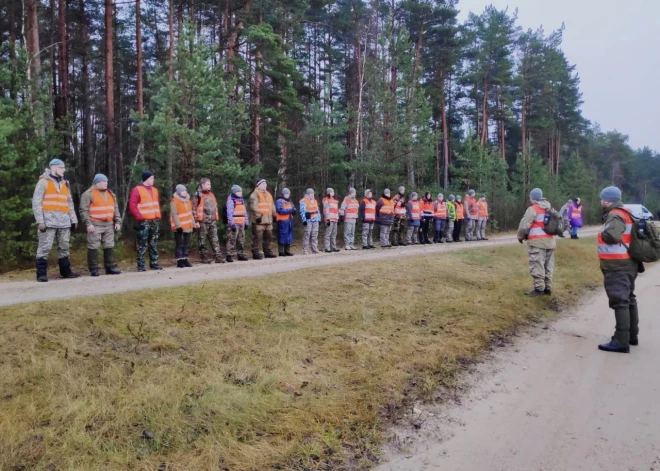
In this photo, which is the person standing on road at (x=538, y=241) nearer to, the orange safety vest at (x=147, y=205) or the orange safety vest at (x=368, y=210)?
A: the orange safety vest at (x=368, y=210)

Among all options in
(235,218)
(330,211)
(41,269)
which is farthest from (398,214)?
(41,269)

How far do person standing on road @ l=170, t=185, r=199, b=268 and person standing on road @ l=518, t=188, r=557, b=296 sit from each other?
24.6 ft

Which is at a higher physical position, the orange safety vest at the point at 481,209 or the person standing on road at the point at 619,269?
the orange safety vest at the point at 481,209

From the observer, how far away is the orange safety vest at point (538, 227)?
9.08 m

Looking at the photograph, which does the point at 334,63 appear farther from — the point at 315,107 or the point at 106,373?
the point at 106,373

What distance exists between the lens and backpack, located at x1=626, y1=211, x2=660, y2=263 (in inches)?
254

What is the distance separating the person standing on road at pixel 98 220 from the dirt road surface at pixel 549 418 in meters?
7.68

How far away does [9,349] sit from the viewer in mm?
4477

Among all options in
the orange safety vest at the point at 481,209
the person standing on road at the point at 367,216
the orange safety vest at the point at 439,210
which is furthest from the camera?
the orange safety vest at the point at 481,209

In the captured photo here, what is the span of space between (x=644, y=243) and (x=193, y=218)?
31.0 ft

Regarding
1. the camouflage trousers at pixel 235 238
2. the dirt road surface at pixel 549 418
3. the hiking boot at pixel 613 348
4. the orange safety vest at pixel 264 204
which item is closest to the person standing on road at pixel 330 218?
the orange safety vest at pixel 264 204

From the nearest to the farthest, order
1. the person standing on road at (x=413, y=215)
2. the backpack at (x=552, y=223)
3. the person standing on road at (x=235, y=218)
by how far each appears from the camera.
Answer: the backpack at (x=552, y=223)
the person standing on road at (x=235, y=218)
the person standing on road at (x=413, y=215)

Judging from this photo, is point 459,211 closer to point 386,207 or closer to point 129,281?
point 386,207

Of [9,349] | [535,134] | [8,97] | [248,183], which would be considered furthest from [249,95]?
[535,134]
